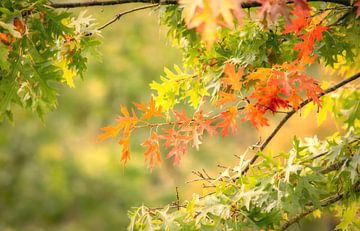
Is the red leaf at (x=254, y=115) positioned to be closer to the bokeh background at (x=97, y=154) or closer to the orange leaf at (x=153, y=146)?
the orange leaf at (x=153, y=146)

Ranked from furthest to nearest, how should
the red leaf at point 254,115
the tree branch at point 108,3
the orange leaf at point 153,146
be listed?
1. the orange leaf at point 153,146
2. the red leaf at point 254,115
3. the tree branch at point 108,3

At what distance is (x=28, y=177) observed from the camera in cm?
1189

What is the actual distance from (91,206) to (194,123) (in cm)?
1074

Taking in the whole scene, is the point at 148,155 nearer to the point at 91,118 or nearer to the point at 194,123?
the point at 194,123

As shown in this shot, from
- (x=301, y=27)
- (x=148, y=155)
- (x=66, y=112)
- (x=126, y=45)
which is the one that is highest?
(x=126, y=45)

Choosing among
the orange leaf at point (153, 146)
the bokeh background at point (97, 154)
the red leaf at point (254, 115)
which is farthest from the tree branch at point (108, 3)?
the bokeh background at point (97, 154)

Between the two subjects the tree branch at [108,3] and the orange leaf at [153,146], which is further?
the orange leaf at [153,146]

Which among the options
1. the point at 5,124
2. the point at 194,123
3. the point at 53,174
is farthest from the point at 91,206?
the point at 194,123

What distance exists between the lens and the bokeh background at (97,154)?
11828 mm

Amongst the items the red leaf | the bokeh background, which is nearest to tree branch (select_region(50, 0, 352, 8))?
the red leaf

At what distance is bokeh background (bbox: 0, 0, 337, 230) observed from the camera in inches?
466

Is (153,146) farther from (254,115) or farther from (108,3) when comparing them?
(108,3)

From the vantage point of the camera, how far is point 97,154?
46.3 feet

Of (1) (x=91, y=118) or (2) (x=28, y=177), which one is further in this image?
(1) (x=91, y=118)
